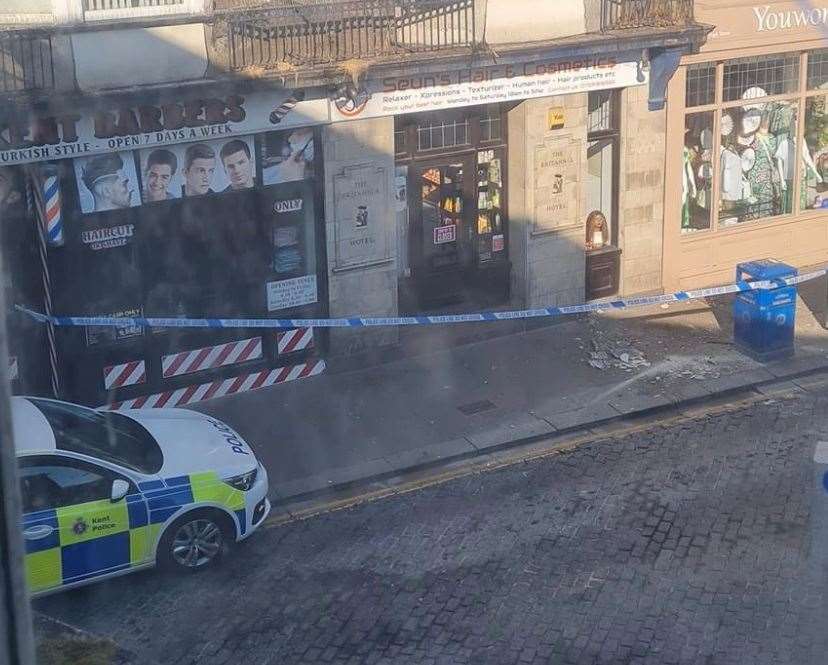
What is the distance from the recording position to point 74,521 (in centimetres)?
903

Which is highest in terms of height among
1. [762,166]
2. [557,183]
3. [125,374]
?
[557,183]

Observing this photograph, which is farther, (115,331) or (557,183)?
(557,183)

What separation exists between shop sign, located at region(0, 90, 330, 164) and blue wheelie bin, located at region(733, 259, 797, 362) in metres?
5.13

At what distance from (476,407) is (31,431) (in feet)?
17.6

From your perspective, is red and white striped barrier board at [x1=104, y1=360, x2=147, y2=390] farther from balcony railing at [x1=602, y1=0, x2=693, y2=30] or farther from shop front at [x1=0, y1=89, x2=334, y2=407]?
balcony railing at [x1=602, y1=0, x2=693, y2=30]

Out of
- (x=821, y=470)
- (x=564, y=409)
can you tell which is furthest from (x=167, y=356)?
(x=821, y=470)

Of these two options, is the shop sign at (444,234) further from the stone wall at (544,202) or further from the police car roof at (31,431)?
the police car roof at (31,431)

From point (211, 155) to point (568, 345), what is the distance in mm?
4842

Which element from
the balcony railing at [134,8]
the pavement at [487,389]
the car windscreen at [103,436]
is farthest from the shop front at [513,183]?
the car windscreen at [103,436]

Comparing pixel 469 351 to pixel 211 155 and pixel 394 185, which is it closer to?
pixel 394 185

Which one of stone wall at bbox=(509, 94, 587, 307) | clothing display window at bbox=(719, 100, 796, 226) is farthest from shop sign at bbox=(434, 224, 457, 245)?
clothing display window at bbox=(719, 100, 796, 226)

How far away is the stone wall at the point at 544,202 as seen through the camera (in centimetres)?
1526

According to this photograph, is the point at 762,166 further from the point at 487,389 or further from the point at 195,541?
the point at 195,541

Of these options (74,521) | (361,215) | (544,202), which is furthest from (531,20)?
(74,521)
